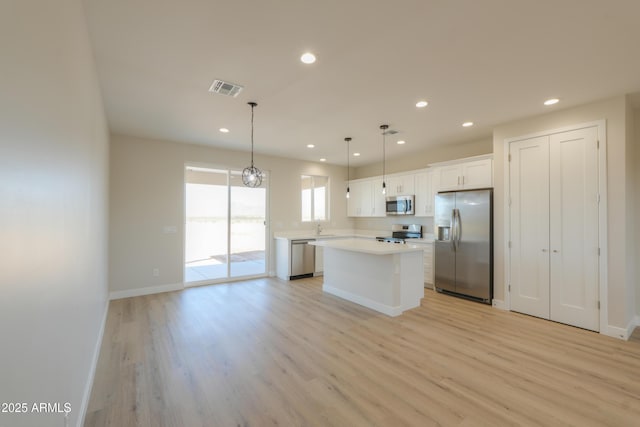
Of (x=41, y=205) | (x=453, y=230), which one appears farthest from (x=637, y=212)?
(x=41, y=205)

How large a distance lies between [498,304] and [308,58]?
433 centimetres

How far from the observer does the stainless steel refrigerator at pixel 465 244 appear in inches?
172

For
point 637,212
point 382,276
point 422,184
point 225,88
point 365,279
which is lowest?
point 365,279

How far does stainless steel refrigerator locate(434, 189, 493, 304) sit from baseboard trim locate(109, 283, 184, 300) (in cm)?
487

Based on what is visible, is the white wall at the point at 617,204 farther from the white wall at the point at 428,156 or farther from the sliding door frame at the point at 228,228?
the sliding door frame at the point at 228,228

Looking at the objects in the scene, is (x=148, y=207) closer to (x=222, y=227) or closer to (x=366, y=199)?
(x=222, y=227)

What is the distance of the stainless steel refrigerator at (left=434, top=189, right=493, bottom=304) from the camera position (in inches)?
172

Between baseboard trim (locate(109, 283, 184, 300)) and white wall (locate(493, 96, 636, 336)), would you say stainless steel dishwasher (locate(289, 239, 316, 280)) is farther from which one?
white wall (locate(493, 96, 636, 336))

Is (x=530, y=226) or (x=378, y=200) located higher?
(x=378, y=200)

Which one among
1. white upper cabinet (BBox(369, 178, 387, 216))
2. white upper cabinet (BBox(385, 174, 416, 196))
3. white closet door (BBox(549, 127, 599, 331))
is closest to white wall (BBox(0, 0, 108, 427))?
white closet door (BBox(549, 127, 599, 331))

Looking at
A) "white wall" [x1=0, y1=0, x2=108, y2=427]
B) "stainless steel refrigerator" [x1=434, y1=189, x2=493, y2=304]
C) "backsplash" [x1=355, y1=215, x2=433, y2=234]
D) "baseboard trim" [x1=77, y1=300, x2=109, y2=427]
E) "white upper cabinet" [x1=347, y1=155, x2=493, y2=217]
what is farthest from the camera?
"backsplash" [x1=355, y1=215, x2=433, y2=234]

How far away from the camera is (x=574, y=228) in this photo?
→ 3.57 m

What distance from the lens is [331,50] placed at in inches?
94.8

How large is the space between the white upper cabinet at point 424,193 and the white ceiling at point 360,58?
1.76 m
